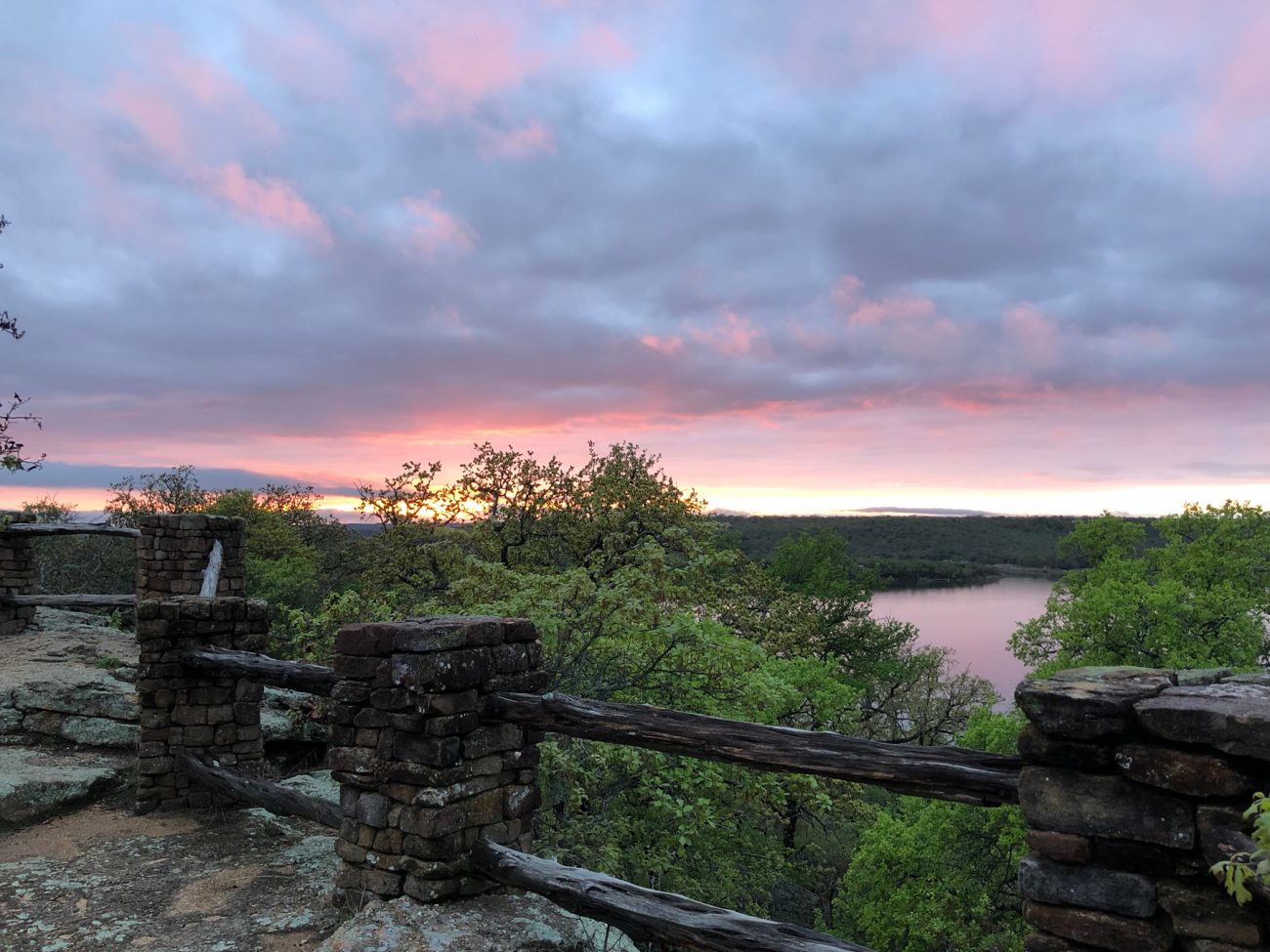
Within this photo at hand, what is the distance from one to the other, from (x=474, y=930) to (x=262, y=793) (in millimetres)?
2829

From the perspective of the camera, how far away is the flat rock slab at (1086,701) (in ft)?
9.58

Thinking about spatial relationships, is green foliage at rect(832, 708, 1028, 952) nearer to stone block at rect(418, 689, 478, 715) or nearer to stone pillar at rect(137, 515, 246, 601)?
stone pillar at rect(137, 515, 246, 601)

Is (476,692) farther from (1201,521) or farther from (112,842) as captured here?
(1201,521)

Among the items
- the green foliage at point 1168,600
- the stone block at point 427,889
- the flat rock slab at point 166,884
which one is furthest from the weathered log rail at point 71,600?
the green foliage at point 1168,600

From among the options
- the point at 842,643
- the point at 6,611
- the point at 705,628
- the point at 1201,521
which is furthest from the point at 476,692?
the point at 842,643

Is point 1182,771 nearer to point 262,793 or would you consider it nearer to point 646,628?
point 262,793

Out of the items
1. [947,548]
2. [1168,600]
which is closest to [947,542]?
[947,548]

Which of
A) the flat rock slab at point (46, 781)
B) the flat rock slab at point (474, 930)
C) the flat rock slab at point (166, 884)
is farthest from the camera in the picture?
the flat rock slab at point (46, 781)

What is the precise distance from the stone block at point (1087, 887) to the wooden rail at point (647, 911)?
0.85m

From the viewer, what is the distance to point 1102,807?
9.68 feet

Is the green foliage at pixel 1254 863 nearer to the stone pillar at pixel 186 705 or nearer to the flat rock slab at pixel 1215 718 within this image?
the flat rock slab at pixel 1215 718

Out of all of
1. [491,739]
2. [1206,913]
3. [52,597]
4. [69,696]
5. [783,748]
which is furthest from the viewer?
[52,597]

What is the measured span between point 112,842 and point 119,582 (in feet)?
62.5

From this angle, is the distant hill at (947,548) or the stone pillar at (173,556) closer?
the stone pillar at (173,556)
